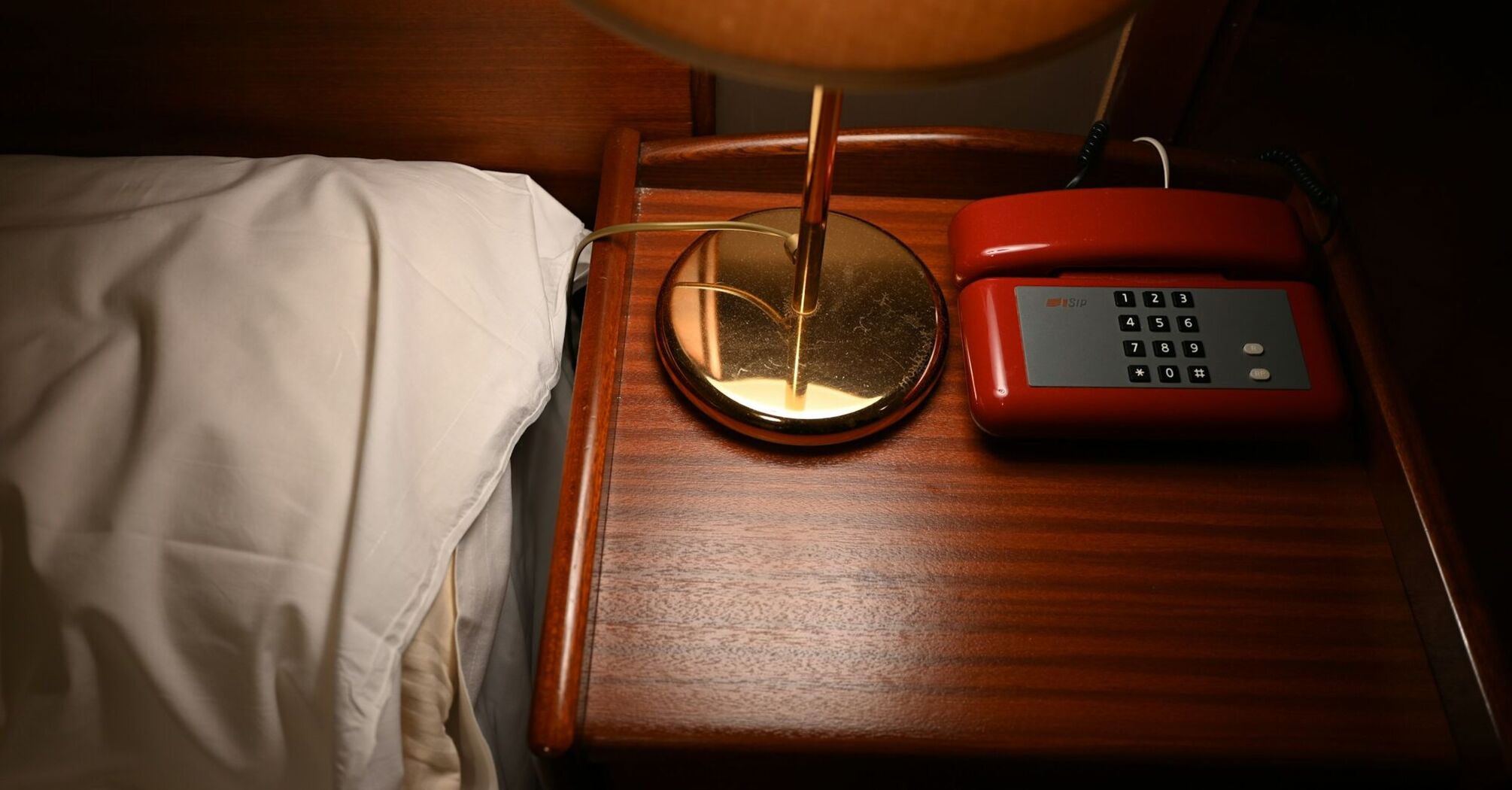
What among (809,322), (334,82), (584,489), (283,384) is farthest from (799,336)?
(334,82)

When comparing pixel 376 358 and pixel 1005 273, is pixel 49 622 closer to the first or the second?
pixel 376 358

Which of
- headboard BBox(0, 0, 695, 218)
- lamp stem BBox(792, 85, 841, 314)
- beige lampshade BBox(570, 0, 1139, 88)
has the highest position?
headboard BBox(0, 0, 695, 218)

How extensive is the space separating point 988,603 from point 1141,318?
0.19m

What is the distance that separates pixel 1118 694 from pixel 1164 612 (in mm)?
→ 55

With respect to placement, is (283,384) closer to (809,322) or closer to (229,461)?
(229,461)

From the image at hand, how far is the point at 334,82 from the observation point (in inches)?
25.0

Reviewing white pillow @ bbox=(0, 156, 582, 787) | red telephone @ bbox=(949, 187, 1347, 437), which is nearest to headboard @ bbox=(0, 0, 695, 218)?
white pillow @ bbox=(0, 156, 582, 787)

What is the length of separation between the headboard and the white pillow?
0.38ft

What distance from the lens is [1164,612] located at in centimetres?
47

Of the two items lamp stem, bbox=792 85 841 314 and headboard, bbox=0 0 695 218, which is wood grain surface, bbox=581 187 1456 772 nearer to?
lamp stem, bbox=792 85 841 314

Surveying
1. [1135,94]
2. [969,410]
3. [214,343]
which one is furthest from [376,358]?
[1135,94]

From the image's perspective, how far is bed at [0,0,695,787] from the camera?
0.43 meters

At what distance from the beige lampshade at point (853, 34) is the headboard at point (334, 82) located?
357 mm

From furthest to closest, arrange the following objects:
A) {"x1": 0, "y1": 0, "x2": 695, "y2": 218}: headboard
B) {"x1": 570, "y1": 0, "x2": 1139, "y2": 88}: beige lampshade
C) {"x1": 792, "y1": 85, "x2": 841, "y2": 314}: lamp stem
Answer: {"x1": 0, "y1": 0, "x2": 695, "y2": 218}: headboard → {"x1": 792, "y1": 85, "x2": 841, "y2": 314}: lamp stem → {"x1": 570, "y1": 0, "x2": 1139, "y2": 88}: beige lampshade
